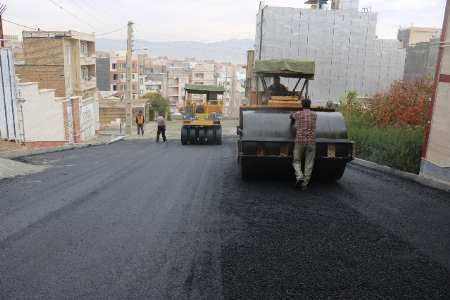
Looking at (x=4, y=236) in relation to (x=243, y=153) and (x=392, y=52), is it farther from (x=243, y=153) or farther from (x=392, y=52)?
(x=392, y=52)

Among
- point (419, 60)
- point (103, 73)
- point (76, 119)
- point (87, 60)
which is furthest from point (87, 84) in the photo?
point (103, 73)

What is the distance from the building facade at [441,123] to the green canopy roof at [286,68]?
407 cm

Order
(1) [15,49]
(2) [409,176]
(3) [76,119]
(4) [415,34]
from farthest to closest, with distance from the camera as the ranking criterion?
(4) [415,34]
(1) [15,49]
(3) [76,119]
(2) [409,176]

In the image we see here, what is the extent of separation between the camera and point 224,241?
4645mm

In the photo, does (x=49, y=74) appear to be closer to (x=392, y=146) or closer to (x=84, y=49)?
(x=84, y=49)

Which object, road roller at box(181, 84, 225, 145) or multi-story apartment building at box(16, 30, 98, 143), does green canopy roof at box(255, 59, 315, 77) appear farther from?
multi-story apartment building at box(16, 30, 98, 143)

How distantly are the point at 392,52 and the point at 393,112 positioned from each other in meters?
26.4

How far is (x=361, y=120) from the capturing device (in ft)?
49.9

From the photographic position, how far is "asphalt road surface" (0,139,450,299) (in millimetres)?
3607

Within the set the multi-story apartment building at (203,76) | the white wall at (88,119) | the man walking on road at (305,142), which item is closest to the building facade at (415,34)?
the white wall at (88,119)

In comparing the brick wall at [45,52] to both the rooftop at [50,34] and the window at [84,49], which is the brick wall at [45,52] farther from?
the window at [84,49]

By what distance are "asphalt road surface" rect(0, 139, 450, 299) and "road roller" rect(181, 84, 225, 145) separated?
13.0 meters

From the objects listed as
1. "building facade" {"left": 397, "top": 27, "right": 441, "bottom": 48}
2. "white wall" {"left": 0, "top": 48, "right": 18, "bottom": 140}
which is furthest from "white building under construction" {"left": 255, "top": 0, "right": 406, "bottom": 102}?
"building facade" {"left": 397, "top": 27, "right": 441, "bottom": 48}

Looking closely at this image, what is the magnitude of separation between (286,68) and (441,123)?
4.72 metres
